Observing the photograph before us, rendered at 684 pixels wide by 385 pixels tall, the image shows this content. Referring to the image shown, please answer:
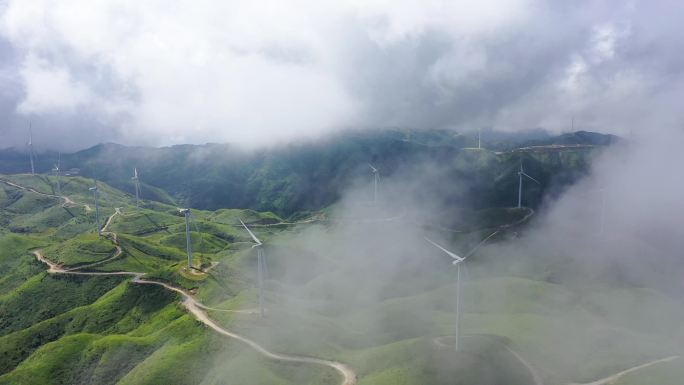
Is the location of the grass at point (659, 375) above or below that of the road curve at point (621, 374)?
above

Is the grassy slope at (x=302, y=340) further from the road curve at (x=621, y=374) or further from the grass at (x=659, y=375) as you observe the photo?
the grass at (x=659, y=375)

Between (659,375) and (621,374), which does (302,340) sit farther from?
(659,375)

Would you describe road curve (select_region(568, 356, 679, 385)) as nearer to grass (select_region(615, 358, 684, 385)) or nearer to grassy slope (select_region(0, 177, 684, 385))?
grass (select_region(615, 358, 684, 385))

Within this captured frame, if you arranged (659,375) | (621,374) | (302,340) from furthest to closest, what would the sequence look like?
(302,340) < (621,374) < (659,375)

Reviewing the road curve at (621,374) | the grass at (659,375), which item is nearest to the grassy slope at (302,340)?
the road curve at (621,374)

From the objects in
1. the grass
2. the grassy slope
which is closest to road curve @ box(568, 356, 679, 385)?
the grass

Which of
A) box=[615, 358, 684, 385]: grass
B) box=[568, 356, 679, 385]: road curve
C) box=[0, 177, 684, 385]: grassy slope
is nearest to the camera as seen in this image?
box=[615, 358, 684, 385]: grass

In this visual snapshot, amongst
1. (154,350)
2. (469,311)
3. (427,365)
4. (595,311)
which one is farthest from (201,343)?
(595,311)

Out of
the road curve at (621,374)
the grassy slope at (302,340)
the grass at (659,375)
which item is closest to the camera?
the grass at (659,375)

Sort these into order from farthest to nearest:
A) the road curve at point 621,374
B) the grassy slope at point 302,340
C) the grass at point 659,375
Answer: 1. the road curve at point 621,374
2. the grassy slope at point 302,340
3. the grass at point 659,375

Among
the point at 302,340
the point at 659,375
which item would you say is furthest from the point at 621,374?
the point at 302,340

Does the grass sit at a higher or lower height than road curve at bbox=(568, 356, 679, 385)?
higher
